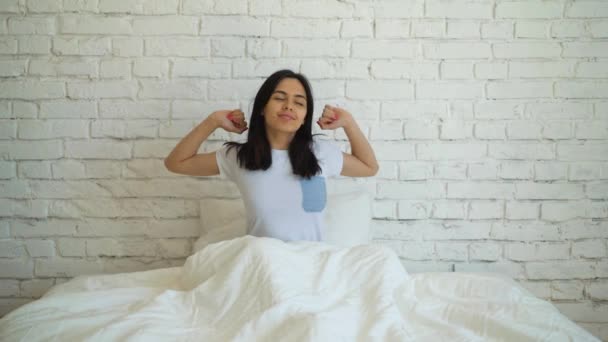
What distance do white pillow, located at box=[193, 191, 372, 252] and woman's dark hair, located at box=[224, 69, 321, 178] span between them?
0.21 meters

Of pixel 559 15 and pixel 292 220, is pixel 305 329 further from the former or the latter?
pixel 559 15

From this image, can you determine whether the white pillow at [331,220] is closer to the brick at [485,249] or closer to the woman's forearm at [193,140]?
the woman's forearm at [193,140]

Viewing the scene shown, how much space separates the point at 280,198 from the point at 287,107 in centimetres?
33

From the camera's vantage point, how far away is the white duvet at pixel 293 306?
1.08 metres

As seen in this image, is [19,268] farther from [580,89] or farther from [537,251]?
[580,89]

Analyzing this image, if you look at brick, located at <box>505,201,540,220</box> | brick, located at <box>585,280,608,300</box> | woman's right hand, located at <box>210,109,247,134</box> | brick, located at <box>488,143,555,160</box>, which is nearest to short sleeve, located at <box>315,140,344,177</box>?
woman's right hand, located at <box>210,109,247,134</box>

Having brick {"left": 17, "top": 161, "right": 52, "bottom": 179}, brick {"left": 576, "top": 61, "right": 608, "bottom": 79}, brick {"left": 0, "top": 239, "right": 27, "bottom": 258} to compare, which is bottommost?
brick {"left": 0, "top": 239, "right": 27, "bottom": 258}

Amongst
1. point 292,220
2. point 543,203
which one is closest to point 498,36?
point 543,203

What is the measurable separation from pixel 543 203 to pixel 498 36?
0.75m

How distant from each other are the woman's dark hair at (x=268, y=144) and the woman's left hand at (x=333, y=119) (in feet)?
0.18

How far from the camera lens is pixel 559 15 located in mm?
1959

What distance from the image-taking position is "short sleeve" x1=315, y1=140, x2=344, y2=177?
5.78 feet

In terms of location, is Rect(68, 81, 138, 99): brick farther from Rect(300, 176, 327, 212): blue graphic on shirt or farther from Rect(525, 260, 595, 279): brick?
Rect(525, 260, 595, 279): brick

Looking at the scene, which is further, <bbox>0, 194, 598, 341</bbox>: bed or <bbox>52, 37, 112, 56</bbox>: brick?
<bbox>52, 37, 112, 56</bbox>: brick
